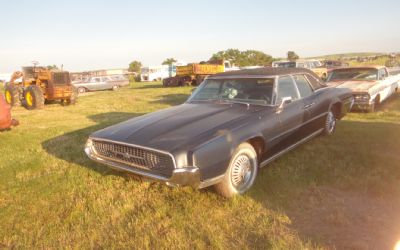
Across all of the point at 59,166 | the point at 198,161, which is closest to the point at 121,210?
the point at 198,161

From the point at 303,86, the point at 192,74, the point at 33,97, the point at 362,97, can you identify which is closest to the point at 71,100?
the point at 33,97

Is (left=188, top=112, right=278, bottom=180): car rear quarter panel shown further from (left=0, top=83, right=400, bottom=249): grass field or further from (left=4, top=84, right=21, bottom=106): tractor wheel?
(left=4, top=84, right=21, bottom=106): tractor wheel

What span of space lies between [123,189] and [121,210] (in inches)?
24.4

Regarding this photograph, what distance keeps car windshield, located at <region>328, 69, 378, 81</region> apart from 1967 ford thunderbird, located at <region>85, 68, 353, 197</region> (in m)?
4.84

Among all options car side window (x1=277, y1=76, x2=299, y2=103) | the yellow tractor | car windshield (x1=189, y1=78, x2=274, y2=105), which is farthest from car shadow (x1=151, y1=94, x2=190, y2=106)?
car side window (x1=277, y1=76, x2=299, y2=103)

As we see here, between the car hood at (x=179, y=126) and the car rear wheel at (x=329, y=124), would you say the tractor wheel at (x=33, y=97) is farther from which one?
the car rear wheel at (x=329, y=124)

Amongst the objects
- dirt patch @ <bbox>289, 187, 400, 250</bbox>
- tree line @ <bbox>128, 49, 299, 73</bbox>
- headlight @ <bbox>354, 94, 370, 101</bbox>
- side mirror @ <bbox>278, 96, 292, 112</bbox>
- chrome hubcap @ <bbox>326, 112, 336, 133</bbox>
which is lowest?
dirt patch @ <bbox>289, 187, 400, 250</bbox>

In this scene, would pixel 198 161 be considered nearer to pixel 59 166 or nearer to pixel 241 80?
pixel 241 80

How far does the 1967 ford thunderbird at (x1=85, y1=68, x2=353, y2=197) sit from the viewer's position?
10.9ft

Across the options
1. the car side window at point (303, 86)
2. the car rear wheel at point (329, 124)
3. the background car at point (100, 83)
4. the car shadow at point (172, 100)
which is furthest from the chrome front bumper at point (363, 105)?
the background car at point (100, 83)

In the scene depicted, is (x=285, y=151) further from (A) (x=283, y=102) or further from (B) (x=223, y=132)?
(B) (x=223, y=132)

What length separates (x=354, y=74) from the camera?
9.87 metres

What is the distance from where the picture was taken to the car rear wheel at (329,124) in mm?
5980

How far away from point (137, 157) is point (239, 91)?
2.01 meters
